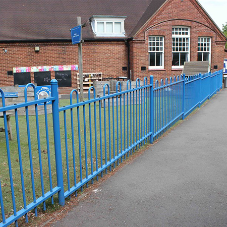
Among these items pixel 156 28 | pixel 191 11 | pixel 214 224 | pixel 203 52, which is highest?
pixel 191 11

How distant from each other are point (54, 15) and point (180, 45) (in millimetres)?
9580

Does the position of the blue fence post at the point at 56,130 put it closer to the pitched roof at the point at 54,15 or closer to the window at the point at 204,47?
the pitched roof at the point at 54,15

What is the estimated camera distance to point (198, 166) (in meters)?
5.10

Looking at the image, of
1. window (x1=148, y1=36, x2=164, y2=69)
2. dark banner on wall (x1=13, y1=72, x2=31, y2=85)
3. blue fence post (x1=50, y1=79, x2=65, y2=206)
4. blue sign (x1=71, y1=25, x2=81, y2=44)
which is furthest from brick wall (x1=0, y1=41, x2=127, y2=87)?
blue fence post (x1=50, y1=79, x2=65, y2=206)

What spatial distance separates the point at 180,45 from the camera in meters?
21.2

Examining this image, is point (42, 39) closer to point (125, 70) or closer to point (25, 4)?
point (25, 4)

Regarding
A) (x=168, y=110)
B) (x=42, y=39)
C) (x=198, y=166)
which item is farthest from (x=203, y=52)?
(x=198, y=166)

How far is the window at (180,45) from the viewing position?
20859 millimetres

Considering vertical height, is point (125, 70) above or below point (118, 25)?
below

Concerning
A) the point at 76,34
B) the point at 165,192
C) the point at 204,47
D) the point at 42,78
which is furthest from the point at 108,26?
the point at 165,192

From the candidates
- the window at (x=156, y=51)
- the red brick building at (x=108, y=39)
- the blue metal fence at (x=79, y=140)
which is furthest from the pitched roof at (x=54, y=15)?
the blue metal fence at (x=79, y=140)

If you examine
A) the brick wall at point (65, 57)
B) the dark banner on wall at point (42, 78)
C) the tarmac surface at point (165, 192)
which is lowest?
the tarmac surface at point (165, 192)

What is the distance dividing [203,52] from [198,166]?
18.4m

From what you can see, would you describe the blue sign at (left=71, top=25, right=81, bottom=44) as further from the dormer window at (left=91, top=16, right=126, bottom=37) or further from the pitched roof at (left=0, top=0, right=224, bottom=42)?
the dormer window at (left=91, top=16, right=126, bottom=37)
